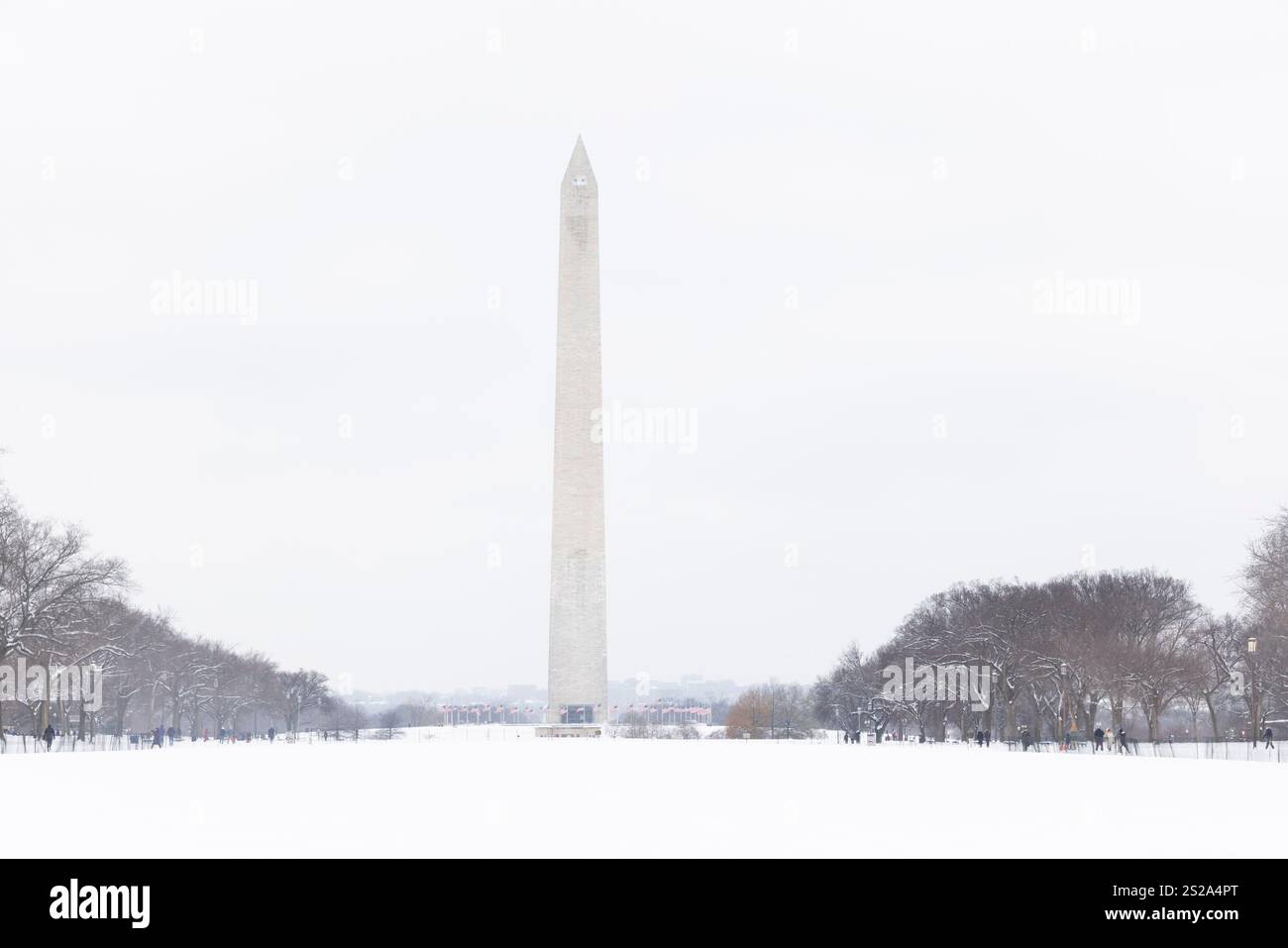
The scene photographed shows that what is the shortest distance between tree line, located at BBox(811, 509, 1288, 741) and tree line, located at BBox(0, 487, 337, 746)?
3666 centimetres

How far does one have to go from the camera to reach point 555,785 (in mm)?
25797

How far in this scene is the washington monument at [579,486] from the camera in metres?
58.5

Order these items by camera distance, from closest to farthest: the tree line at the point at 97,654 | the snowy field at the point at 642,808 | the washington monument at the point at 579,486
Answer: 1. the snowy field at the point at 642,808
2. the tree line at the point at 97,654
3. the washington monument at the point at 579,486

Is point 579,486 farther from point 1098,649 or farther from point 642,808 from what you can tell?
point 642,808

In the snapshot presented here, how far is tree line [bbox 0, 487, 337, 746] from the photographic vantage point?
50.9m

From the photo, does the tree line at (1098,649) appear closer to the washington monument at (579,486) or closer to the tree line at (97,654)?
the washington monument at (579,486)

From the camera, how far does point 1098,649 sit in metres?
59.8

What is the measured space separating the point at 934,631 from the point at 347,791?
57.1 m

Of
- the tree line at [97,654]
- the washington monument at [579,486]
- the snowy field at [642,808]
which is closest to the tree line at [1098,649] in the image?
the washington monument at [579,486]

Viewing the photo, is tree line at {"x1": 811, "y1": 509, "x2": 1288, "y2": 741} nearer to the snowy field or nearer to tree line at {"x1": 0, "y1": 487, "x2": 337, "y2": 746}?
the snowy field

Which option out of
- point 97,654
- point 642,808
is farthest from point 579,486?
point 642,808

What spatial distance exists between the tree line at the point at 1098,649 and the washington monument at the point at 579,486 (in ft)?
60.5
